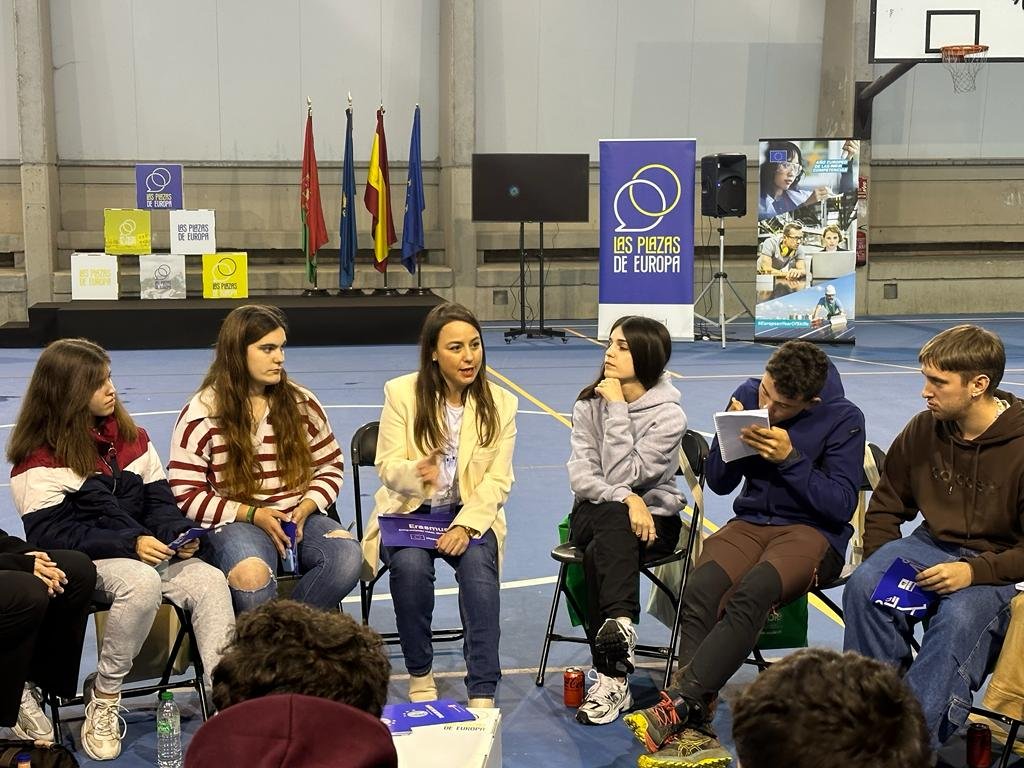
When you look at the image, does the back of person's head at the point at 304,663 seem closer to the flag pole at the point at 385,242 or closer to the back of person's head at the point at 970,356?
the back of person's head at the point at 970,356

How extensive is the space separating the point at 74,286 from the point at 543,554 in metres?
9.20

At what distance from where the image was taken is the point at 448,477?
13.5 ft

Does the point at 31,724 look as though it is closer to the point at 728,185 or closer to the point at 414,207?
the point at 728,185

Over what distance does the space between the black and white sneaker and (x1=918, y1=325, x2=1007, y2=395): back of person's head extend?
119 cm

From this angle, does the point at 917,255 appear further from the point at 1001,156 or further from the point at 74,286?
the point at 74,286

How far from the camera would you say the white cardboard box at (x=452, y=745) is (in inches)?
112

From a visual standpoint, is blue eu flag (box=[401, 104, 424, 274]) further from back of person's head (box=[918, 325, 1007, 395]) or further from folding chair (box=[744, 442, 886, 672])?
back of person's head (box=[918, 325, 1007, 395])

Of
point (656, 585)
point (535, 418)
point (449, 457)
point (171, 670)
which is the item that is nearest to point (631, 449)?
point (656, 585)

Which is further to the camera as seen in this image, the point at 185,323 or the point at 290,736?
the point at 185,323

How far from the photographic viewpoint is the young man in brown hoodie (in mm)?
3238

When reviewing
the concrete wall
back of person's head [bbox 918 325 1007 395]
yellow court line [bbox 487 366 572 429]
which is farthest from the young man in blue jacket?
the concrete wall

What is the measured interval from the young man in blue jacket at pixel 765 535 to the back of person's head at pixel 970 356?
42cm

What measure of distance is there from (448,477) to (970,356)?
1.70 metres

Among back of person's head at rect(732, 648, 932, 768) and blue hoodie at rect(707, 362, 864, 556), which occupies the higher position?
back of person's head at rect(732, 648, 932, 768)
